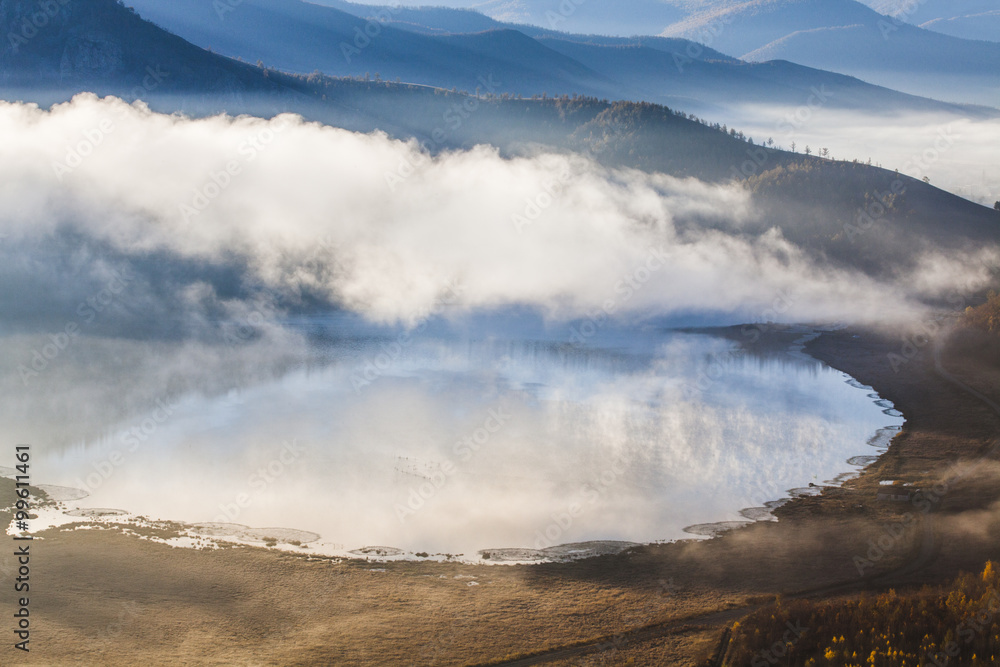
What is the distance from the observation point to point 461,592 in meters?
35.1

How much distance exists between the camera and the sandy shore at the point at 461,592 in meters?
30.5

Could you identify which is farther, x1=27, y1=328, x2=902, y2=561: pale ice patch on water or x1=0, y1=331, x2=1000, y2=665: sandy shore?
x1=27, y1=328, x2=902, y2=561: pale ice patch on water

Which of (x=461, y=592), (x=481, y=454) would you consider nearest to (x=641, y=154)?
(x=481, y=454)

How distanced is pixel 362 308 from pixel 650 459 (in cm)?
8524

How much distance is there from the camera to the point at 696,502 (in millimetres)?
47438

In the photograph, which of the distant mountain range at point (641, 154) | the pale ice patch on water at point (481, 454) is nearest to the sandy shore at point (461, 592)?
the pale ice patch on water at point (481, 454)

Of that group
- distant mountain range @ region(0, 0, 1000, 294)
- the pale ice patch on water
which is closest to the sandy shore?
the pale ice patch on water

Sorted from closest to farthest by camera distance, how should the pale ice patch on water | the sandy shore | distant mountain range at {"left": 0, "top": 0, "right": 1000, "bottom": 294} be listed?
1. the sandy shore
2. the pale ice patch on water
3. distant mountain range at {"left": 0, "top": 0, "right": 1000, "bottom": 294}

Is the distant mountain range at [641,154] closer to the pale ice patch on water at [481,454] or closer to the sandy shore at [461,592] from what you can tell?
the pale ice patch on water at [481,454]

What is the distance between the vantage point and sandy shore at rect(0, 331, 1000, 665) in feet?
100

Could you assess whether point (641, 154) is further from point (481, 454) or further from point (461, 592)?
point (461, 592)

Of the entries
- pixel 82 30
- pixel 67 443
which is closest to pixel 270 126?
pixel 82 30

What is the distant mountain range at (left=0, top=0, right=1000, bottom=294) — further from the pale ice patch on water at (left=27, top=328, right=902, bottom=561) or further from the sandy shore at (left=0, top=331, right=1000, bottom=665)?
the sandy shore at (left=0, top=331, right=1000, bottom=665)

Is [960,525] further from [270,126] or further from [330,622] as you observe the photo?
[270,126]
